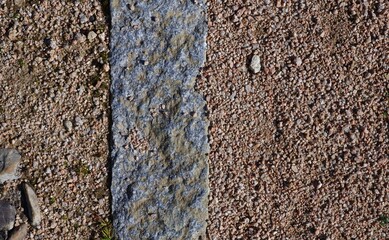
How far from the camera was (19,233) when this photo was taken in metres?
3.11

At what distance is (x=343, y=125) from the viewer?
318 centimetres

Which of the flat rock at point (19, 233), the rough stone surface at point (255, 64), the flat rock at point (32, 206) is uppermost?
the rough stone surface at point (255, 64)

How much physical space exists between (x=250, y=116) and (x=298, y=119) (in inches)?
11.6

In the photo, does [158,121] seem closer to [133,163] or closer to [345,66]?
[133,163]

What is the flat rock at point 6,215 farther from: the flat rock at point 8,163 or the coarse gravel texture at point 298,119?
the coarse gravel texture at point 298,119

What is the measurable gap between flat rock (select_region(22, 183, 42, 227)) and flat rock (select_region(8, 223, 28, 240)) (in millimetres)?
56

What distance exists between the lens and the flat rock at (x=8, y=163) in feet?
10.2

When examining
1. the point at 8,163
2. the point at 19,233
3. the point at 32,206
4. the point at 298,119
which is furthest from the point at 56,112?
the point at 298,119

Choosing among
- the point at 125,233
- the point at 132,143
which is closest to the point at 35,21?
the point at 132,143

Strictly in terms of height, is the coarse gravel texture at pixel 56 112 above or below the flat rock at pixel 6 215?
above

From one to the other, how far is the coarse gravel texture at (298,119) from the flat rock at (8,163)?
1182mm

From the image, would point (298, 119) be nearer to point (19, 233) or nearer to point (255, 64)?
point (255, 64)

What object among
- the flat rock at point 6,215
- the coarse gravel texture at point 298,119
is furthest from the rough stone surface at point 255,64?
the flat rock at point 6,215

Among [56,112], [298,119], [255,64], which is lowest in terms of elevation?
[298,119]
